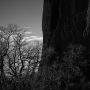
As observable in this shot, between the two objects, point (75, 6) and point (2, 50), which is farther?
point (2, 50)

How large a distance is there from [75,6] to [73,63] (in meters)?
6.59

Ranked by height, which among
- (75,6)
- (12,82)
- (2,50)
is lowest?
(12,82)

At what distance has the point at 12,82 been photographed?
15289 millimetres

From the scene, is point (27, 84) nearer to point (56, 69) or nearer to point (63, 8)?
point (56, 69)

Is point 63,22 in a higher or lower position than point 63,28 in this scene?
higher

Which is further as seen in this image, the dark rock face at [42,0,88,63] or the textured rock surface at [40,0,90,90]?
the dark rock face at [42,0,88,63]

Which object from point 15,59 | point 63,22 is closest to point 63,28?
point 63,22

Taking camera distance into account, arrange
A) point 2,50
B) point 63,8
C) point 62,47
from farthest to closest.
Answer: point 2,50
point 63,8
point 62,47

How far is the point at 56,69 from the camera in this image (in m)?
10.9

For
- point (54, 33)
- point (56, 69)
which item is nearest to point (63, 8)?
point (54, 33)

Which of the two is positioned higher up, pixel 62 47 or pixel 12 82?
pixel 62 47

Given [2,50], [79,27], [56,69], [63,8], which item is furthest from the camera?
[2,50]

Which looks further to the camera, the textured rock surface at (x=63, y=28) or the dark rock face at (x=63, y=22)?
the dark rock face at (x=63, y=22)

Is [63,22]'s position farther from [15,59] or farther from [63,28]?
[15,59]
